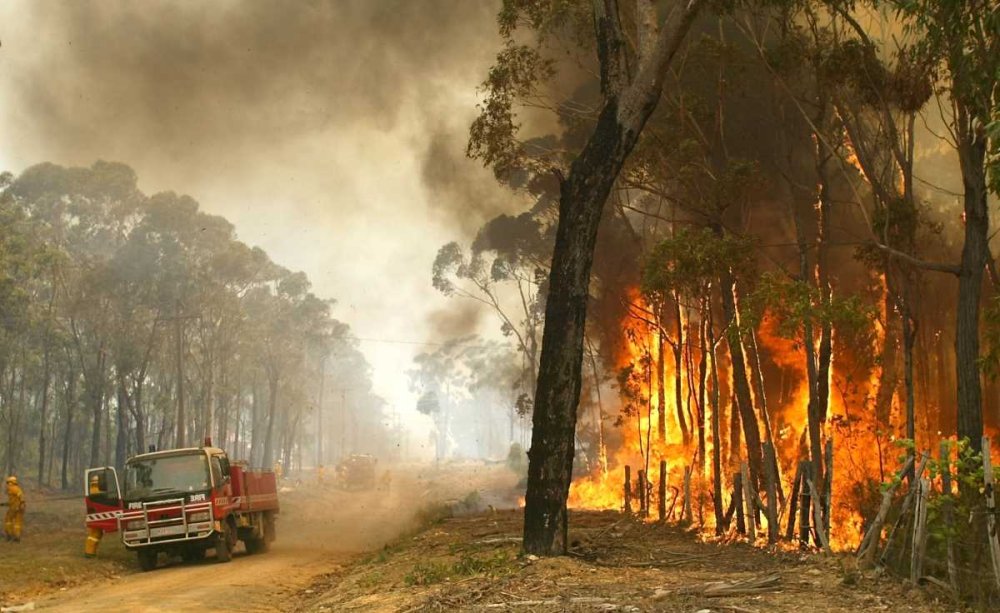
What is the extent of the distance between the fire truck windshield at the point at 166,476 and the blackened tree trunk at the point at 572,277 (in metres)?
9.65

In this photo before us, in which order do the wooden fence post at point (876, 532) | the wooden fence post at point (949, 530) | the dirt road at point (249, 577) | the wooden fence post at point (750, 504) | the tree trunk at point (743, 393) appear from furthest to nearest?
the tree trunk at point (743, 393)
the wooden fence post at point (750, 504)
the dirt road at point (249, 577)
the wooden fence post at point (876, 532)
the wooden fence post at point (949, 530)

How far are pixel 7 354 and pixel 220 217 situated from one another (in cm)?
1393

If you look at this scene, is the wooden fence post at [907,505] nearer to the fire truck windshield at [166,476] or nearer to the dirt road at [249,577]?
the dirt road at [249,577]

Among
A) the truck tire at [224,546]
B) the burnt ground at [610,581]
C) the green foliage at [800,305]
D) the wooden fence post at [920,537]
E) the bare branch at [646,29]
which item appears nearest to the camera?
the burnt ground at [610,581]

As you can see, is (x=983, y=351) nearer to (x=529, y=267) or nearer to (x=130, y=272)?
(x=529, y=267)

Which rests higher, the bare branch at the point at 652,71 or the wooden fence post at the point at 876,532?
the bare branch at the point at 652,71

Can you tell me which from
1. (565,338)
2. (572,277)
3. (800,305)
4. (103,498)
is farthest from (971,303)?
(103,498)

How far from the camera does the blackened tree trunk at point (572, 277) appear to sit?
13.3 m

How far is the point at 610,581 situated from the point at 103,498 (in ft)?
42.7

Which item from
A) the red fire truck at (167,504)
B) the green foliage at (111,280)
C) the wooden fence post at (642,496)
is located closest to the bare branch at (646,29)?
the red fire truck at (167,504)

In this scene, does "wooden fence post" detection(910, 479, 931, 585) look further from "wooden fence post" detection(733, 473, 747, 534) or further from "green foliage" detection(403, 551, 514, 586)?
"wooden fence post" detection(733, 473, 747, 534)

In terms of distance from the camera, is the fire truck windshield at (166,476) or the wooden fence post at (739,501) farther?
the fire truck windshield at (166,476)

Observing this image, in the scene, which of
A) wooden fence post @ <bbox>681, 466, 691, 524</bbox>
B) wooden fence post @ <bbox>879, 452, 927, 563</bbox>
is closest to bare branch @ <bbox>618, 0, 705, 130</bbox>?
wooden fence post @ <bbox>879, 452, 927, 563</bbox>

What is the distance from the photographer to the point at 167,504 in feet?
66.3
